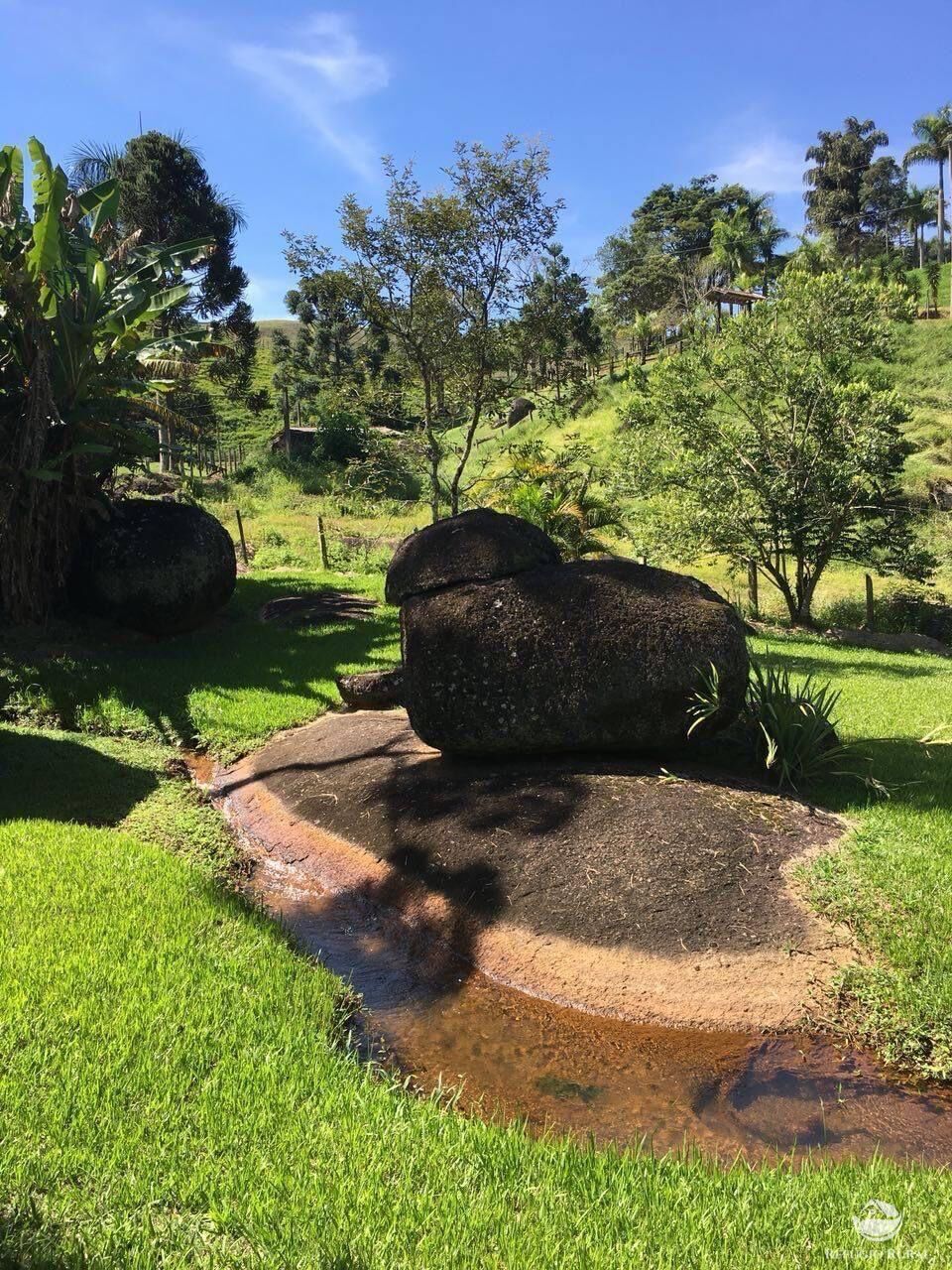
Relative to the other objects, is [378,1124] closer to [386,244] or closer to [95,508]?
[95,508]

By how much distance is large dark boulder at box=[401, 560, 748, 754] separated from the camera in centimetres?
683

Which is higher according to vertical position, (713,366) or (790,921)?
(713,366)

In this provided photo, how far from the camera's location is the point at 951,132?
210ft

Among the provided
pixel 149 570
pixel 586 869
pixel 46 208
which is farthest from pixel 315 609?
pixel 586 869

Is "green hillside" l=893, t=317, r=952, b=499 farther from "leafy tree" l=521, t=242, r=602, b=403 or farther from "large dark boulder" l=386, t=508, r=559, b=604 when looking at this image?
"large dark boulder" l=386, t=508, r=559, b=604

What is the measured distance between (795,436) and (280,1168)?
1957 centimetres

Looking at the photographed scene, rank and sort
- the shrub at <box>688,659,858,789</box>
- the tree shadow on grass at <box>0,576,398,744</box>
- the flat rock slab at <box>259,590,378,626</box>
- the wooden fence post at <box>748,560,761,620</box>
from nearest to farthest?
the shrub at <box>688,659,858,789</box> → the tree shadow on grass at <box>0,576,398,744</box> → the flat rock slab at <box>259,590,378,626</box> → the wooden fence post at <box>748,560,761,620</box>

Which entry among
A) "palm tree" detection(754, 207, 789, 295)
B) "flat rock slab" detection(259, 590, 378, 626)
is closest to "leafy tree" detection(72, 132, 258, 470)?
"flat rock slab" detection(259, 590, 378, 626)

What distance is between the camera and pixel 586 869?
579cm

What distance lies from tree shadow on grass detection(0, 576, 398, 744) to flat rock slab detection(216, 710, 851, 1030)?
2.88 metres

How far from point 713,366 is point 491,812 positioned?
1643 centimetres

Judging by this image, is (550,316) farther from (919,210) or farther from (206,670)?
(919,210)

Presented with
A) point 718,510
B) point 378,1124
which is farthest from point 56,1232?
point 718,510

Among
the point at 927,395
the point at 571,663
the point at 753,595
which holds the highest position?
the point at 927,395
